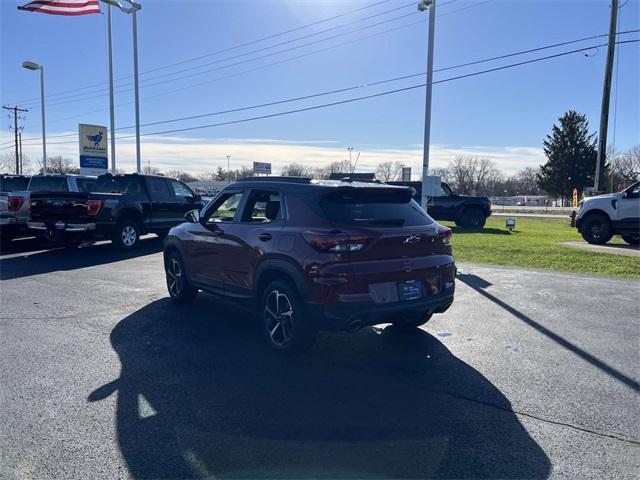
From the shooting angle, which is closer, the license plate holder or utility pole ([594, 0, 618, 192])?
the license plate holder

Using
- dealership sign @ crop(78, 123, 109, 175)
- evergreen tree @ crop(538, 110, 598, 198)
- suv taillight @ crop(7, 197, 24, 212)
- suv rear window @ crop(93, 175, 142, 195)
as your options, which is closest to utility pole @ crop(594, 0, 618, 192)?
suv rear window @ crop(93, 175, 142, 195)

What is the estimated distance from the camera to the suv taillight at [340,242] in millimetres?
4254

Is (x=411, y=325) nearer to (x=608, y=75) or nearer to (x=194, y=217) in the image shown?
(x=194, y=217)

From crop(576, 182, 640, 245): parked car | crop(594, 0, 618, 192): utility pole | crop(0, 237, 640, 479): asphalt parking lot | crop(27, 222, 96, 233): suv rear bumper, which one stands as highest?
crop(594, 0, 618, 192): utility pole

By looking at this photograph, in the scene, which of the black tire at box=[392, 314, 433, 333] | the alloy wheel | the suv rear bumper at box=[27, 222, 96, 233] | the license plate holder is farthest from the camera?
the suv rear bumper at box=[27, 222, 96, 233]

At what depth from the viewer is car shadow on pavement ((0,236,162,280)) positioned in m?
9.90

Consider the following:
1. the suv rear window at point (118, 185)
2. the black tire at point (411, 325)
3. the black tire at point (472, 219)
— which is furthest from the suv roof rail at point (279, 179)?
the black tire at point (472, 219)

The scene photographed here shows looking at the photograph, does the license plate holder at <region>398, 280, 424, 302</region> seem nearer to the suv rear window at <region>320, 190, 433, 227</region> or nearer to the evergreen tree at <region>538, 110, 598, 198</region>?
the suv rear window at <region>320, 190, 433, 227</region>

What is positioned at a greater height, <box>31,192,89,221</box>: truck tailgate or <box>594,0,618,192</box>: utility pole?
<box>594,0,618,192</box>: utility pole

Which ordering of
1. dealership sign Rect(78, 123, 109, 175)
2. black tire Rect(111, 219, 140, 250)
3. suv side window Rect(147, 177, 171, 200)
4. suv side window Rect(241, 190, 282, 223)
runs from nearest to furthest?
suv side window Rect(241, 190, 282, 223)
black tire Rect(111, 219, 140, 250)
suv side window Rect(147, 177, 171, 200)
dealership sign Rect(78, 123, 109, 175)

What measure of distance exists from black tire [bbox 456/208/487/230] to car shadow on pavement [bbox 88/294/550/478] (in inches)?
612

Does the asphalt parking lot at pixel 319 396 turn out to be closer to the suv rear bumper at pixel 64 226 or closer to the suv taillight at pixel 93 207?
the suv rear bumper at pixel 64 226

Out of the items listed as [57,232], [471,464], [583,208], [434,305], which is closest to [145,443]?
[471,464]

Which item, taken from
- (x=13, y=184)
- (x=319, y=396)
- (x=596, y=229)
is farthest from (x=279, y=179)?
(x=13, y=184)
